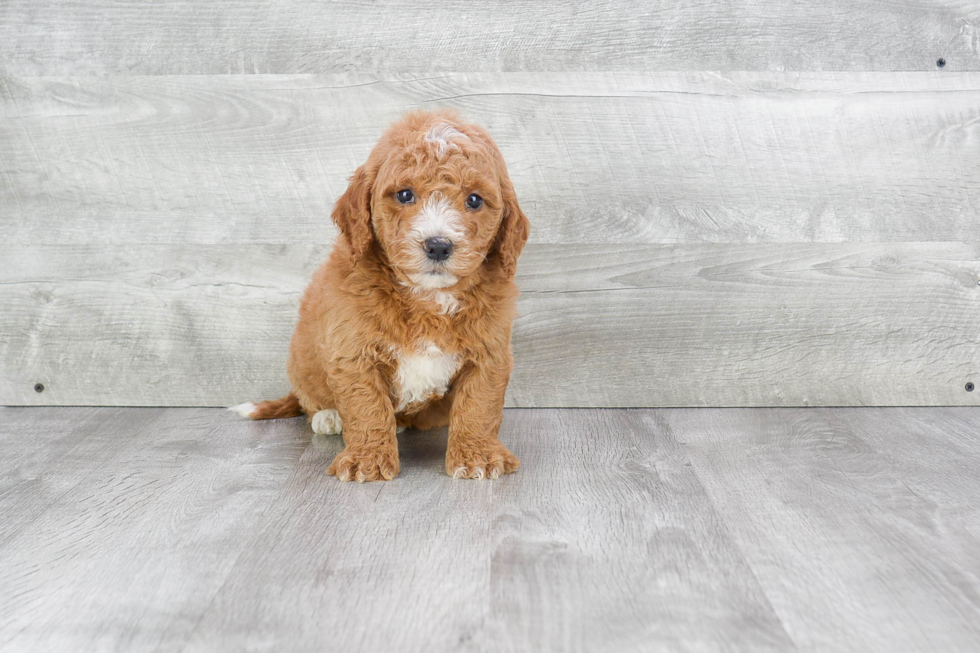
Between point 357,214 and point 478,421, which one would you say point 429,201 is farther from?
point 478,421

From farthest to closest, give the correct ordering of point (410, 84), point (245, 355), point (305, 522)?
point (245, 355) < point (410, 84) < point (305, 522)

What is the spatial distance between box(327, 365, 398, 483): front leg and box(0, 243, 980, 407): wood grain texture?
86cm

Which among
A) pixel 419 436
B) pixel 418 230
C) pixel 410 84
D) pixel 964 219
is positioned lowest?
pixel 419 436

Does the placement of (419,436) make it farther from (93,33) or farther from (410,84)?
(93,33)

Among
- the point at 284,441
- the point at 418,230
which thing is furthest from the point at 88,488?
the point at 418,230

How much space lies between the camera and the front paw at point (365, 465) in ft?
8.20

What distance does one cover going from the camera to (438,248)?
7.37 feet

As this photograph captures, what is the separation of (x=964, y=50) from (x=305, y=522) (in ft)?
9.34

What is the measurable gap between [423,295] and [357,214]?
11.6 inches

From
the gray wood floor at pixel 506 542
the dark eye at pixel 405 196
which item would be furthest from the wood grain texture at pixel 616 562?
the dark eye at pixel 405 196

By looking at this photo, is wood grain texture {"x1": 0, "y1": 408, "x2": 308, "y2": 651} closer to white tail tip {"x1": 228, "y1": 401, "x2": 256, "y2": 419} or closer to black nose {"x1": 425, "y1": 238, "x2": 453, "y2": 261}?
white tail tip {"x1": 228, "y1": 401, "x2": 256, "y2": 419}

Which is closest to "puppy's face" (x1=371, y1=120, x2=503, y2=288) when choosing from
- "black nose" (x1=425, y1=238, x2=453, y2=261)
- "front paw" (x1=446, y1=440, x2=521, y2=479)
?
"black nose" (x1=425, y1=238, x2=453, y2=261)

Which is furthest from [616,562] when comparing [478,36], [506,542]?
[478,36]

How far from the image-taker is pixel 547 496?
237 cm
